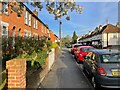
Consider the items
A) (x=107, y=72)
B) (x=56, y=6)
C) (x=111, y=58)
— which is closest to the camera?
(x=56, y=6)

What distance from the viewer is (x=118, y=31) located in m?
63.4

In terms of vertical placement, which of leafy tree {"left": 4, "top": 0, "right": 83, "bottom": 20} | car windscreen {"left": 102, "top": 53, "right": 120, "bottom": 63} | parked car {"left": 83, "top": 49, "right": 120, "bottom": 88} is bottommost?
parked car {"left": 83, "top": 49, "right": 120, "bottom": 88}

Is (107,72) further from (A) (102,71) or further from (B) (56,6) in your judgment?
(B) (56,6)

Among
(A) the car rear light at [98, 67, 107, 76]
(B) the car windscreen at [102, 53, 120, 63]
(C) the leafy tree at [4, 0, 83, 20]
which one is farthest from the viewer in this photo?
(B) the car windscreen at [102, 53, 120, 63]

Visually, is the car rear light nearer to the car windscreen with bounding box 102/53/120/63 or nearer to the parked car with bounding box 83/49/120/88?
the parked car with bounding box 83/49/120/88

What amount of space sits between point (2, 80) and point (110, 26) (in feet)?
202

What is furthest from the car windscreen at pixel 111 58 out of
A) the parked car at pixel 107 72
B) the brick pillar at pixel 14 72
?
the brick pillar at pixel 14 72

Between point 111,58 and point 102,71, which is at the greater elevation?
point 111,58

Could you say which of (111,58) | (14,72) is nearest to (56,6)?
(14,72)

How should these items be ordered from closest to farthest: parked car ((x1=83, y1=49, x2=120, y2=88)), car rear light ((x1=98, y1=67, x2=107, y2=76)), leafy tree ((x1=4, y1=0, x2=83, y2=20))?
leafy tree ((x1=4, y1=0, x2=83, y2=20)) < parked car ((x1=83, y1=49, x2=120, y2=88)) < car rear light ((x1=98, y1=67, x2=107, y2=76))

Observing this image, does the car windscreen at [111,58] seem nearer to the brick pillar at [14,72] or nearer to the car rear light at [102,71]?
the car rear light at [102,71]

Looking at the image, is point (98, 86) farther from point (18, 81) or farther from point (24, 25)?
point (24, 25)

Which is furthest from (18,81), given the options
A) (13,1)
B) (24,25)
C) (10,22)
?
(24,25)

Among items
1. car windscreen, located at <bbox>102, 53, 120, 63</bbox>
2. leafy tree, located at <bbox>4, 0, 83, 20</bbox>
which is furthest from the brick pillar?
car windscreen, located at <bbox>102, 53, 120, 63</bbox>
